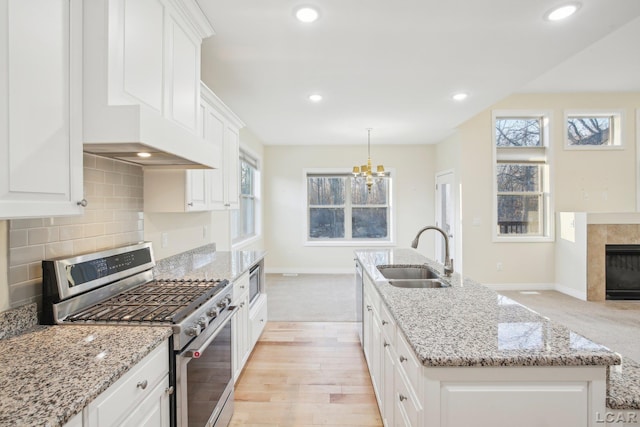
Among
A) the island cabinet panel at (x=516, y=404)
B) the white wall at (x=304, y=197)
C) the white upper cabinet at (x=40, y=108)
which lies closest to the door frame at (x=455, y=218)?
the white wall at (x=304, y=197)

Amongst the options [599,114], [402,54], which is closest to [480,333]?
[402,54]

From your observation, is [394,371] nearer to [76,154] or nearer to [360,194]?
[76,154]

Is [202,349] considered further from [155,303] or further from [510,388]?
[510,388]

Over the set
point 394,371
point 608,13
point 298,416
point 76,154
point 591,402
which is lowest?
point 298,416

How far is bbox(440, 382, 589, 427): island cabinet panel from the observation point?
1025mm

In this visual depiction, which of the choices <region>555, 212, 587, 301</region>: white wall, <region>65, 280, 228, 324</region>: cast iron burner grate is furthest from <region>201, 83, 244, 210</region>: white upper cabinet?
<region>555, 212, 587, 301</region>: white wall

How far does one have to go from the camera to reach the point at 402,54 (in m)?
2.63

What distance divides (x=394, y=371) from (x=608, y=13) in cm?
264

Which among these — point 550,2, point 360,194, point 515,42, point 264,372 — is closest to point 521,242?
point 360,194

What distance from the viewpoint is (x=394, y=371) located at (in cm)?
153

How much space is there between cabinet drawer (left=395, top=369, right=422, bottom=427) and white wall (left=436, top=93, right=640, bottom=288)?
13.8ft

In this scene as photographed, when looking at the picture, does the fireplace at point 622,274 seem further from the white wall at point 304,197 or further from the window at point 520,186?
the white wall at point 304,197

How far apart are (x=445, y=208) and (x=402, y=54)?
156 inches

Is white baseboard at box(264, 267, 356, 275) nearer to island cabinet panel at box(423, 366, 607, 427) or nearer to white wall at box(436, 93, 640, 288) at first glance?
white wall at box(436, 93, 640, 288)
